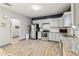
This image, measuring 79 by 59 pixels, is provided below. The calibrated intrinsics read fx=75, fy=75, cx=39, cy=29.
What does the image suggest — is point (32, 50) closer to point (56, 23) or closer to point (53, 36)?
point (53, 36)

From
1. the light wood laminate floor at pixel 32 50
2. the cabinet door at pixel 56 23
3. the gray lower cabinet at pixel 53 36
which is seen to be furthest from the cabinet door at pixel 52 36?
the light wood laminate floor at pixel 32 50

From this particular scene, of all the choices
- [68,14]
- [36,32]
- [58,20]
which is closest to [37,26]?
[36,32]

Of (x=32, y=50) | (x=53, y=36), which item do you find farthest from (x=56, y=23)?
(x=32, y=50)

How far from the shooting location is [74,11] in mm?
2092

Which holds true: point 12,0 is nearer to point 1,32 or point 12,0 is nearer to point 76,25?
point 76,25

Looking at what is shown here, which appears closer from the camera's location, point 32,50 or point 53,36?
point 32,50

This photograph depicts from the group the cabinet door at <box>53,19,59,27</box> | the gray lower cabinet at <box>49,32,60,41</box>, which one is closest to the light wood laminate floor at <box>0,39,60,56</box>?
the gray lower cabinet at <box>49,32,60,41</box>

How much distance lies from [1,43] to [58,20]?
3651 mm

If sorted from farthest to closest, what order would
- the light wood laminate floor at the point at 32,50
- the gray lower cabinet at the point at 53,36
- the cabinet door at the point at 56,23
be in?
the cabinet door at the point at 56,23
the gray lower cabinet at the point at 53,36
the light wood laminate floor at the point at 32,50

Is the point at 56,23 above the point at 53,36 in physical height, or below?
above

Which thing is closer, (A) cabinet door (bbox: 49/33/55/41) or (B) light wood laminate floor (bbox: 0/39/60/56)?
(B) light wood laminate floor (bbox: 0/39/60/56)

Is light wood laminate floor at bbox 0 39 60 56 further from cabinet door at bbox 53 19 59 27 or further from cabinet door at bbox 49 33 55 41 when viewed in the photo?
cabinet door at bbox 53 19 59 27

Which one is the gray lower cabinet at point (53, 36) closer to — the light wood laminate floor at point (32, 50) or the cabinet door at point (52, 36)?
the cabinet door at point (52, 36)

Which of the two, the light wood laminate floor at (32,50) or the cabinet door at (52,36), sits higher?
the cabinet door at (52,36)
